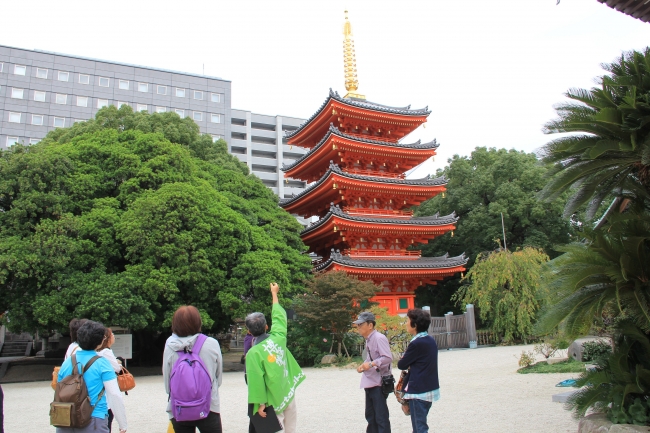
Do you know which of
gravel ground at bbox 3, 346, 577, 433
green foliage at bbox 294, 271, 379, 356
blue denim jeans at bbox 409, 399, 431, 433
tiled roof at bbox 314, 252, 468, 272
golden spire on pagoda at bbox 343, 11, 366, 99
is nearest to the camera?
blue denim jeans at bbox 409, 399, 431, 433

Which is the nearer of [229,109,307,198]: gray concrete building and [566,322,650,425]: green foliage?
[566,322,650,425]: green foliage

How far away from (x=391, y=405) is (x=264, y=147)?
53646 mm

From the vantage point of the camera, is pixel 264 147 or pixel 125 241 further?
pixel 264 147

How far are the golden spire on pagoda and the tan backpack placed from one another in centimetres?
2430

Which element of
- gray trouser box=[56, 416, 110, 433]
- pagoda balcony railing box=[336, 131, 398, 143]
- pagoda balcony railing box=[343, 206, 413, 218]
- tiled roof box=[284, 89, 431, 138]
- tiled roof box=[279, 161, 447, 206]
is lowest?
gray trouser box=[56, 416, 110, 433]

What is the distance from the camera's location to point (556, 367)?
493 inches

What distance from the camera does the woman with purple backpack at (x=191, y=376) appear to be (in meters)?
3.83

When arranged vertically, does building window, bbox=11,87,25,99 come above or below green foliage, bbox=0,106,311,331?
above

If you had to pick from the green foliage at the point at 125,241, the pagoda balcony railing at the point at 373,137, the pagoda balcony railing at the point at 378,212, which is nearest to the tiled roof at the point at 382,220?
the pagoda balcony railing at the point at 378,212

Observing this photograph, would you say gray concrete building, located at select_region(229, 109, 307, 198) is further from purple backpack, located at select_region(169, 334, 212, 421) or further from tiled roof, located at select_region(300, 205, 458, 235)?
purple backpack, located at select_region(169, 334, 212, 421)

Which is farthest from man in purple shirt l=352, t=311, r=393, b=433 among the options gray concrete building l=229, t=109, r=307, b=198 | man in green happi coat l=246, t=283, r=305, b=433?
gray concrete building l=229, t=109, r=307, b=198

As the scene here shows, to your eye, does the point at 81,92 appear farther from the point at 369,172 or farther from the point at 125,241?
the point at 125,241

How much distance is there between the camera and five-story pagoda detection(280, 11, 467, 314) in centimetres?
2325

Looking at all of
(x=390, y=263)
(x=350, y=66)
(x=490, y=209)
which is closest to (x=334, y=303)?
(x=390, y=263)
